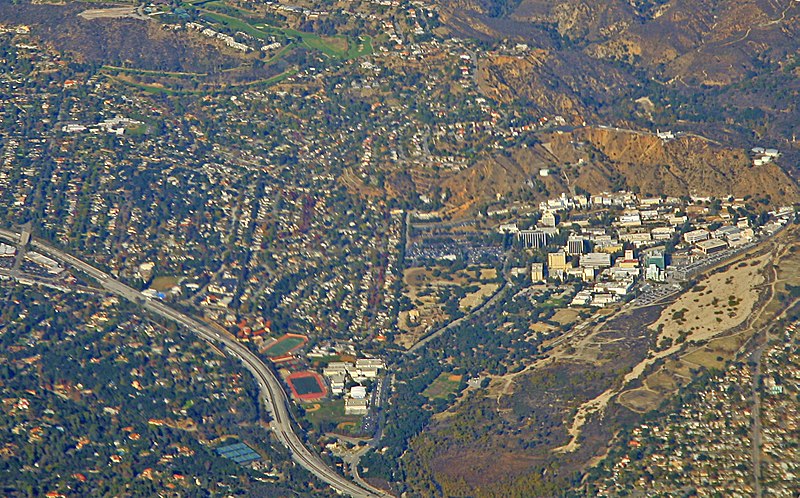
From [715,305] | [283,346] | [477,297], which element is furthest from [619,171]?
[283,346]

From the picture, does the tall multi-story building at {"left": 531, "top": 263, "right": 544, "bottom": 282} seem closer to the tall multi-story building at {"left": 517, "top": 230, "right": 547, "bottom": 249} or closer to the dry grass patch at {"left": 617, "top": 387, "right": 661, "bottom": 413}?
the tall multi-story building at {"left": 517, "top": 230, "right": 547, "bottom": 249}

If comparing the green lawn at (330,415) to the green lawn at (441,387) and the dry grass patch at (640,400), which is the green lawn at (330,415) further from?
the dry grass patch at (640,400)

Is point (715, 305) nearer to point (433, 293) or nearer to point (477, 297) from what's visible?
point (477, 297)

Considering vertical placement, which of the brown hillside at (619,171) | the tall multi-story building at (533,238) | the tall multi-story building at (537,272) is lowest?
the tall multi-story building at (537,272)

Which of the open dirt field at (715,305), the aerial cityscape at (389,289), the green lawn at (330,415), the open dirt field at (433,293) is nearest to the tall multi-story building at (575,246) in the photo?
the aerial cityscape at (389,289)

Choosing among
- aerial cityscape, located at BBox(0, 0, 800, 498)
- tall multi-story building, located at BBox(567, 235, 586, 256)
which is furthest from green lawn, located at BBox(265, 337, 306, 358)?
tall multi-story building, located at BBox(567, 235, 586, 256)

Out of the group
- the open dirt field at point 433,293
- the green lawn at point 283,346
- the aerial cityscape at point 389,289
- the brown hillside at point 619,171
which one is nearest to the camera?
the aerial cityscape at point 389,289

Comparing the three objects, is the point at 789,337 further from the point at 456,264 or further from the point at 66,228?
the point at 66,228
